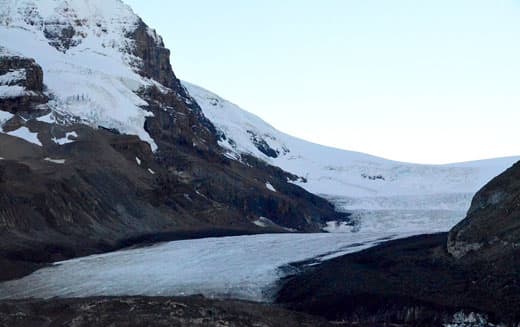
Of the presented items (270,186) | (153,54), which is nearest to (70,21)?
(153,54)

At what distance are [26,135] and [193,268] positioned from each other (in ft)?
133

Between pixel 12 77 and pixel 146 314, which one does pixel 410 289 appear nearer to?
pixel 146 314

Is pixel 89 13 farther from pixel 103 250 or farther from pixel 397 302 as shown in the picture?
pixel 397 302

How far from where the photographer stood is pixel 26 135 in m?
80.9

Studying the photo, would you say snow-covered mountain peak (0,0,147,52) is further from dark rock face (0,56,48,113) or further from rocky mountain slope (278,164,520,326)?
rocky mountain slope (278,164,520,326)

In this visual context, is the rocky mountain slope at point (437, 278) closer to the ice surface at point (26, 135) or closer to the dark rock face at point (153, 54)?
the ice surface at point (26, 135)

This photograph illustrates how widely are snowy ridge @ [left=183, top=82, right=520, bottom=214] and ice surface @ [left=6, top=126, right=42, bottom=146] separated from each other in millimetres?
43055

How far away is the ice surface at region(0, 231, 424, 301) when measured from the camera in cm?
3959

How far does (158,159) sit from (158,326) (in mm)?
65539

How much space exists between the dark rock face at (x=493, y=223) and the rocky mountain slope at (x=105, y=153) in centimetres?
2542

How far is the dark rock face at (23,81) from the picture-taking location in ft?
287

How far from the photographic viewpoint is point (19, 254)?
52.5m

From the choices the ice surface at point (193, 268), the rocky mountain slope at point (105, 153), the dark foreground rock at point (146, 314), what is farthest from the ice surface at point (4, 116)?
the dark foreground rock at point (146, 314)

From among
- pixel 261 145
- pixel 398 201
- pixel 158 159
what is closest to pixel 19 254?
pixel 158 159
